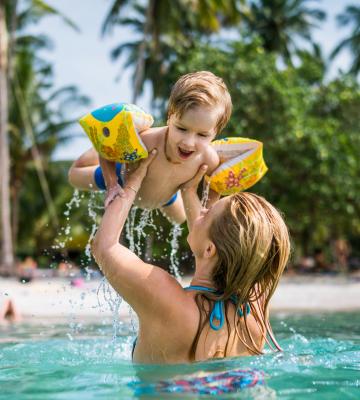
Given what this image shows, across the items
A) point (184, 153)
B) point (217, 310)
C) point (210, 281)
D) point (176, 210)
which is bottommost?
point (217, 310)

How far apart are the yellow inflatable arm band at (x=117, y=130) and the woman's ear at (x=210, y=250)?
1.22m

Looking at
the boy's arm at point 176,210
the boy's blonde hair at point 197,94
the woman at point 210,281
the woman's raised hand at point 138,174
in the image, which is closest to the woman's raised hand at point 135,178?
the woman's raised hand at point 138,174

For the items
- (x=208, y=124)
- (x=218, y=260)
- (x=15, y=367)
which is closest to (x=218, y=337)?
(x=218, y=260)

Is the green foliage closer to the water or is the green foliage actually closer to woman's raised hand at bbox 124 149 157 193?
the water

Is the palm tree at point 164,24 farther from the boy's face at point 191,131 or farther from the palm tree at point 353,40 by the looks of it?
the boy's face at point 191,131

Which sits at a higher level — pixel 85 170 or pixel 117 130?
pixel 117 130

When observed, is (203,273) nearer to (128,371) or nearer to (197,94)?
(128,371)

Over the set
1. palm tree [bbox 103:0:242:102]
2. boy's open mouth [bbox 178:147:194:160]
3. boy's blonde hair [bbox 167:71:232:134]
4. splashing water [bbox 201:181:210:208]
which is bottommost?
splashing water [bbox 201:181:210:208]

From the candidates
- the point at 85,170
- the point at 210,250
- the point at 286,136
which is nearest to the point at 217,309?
the point at 210,250

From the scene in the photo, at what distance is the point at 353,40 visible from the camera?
117 ft

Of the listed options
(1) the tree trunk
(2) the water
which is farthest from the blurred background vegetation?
(2) the water

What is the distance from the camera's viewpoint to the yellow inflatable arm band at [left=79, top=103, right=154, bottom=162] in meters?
4.04

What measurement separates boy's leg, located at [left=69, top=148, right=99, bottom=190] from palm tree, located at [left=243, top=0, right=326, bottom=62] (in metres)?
31.3

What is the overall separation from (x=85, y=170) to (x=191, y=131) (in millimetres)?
1054
